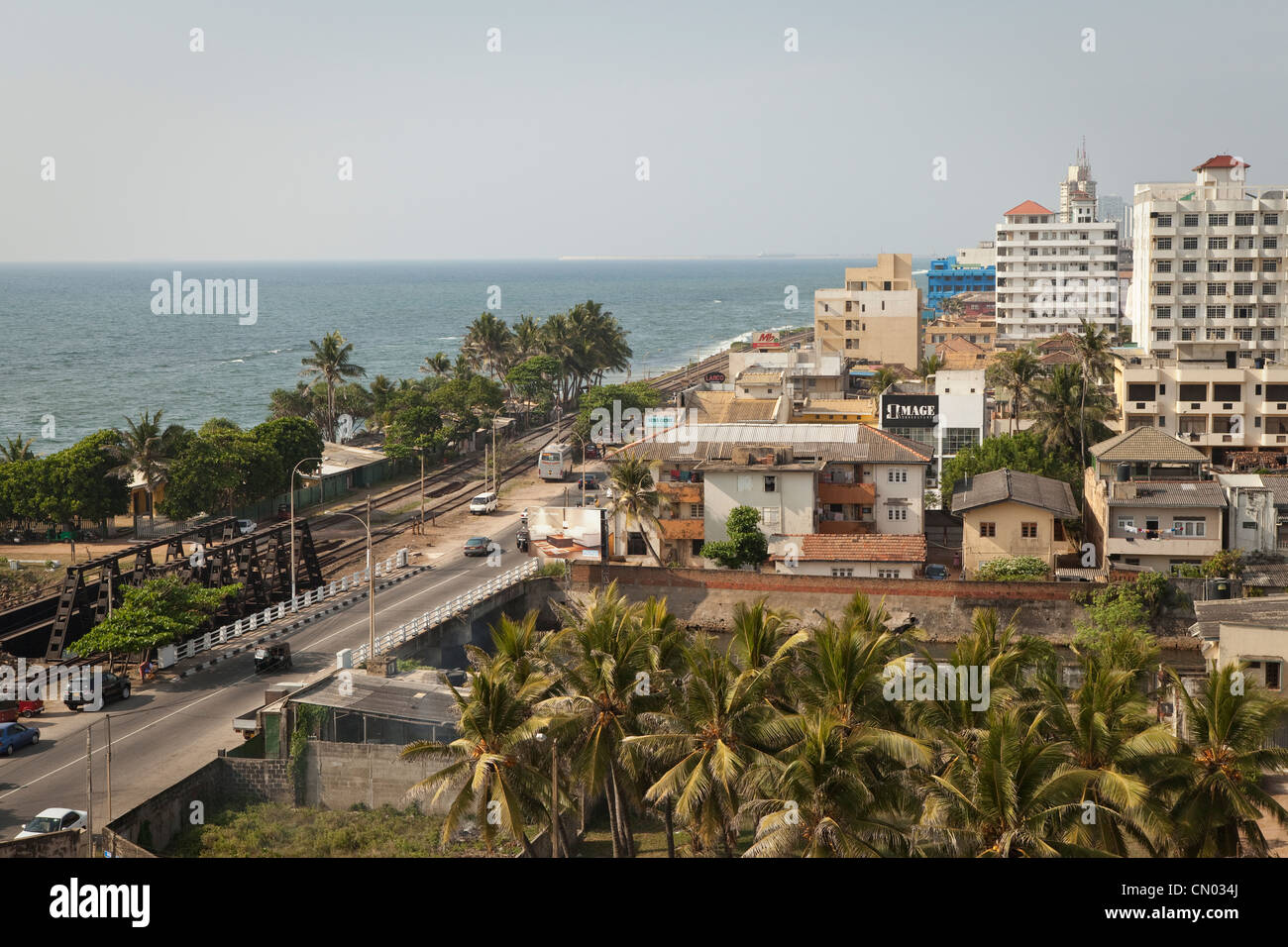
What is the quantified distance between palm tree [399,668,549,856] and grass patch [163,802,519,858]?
4.09m

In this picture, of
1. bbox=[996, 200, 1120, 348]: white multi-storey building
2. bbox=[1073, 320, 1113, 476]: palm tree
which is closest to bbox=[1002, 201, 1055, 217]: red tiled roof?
bbox=[996, 200, 1120, 348]: white multi-storey building

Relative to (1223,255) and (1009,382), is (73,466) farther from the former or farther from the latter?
(1223,255)

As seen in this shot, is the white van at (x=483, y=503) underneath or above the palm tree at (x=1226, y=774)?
underneath

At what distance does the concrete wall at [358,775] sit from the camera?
116 feet

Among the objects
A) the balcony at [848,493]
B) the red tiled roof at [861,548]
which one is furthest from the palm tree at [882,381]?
the red tiled roof at [861,548]

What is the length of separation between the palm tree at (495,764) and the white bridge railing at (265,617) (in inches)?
932

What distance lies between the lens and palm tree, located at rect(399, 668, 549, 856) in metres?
26.5

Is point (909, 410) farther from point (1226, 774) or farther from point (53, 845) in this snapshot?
point (53, 845)

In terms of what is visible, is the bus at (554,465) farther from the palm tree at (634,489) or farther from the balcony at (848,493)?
the balcony at (848,493)

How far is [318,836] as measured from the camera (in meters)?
32.4

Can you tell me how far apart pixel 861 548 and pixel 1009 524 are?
731 cm

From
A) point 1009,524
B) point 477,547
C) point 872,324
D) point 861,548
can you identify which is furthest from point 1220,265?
point 477,547
